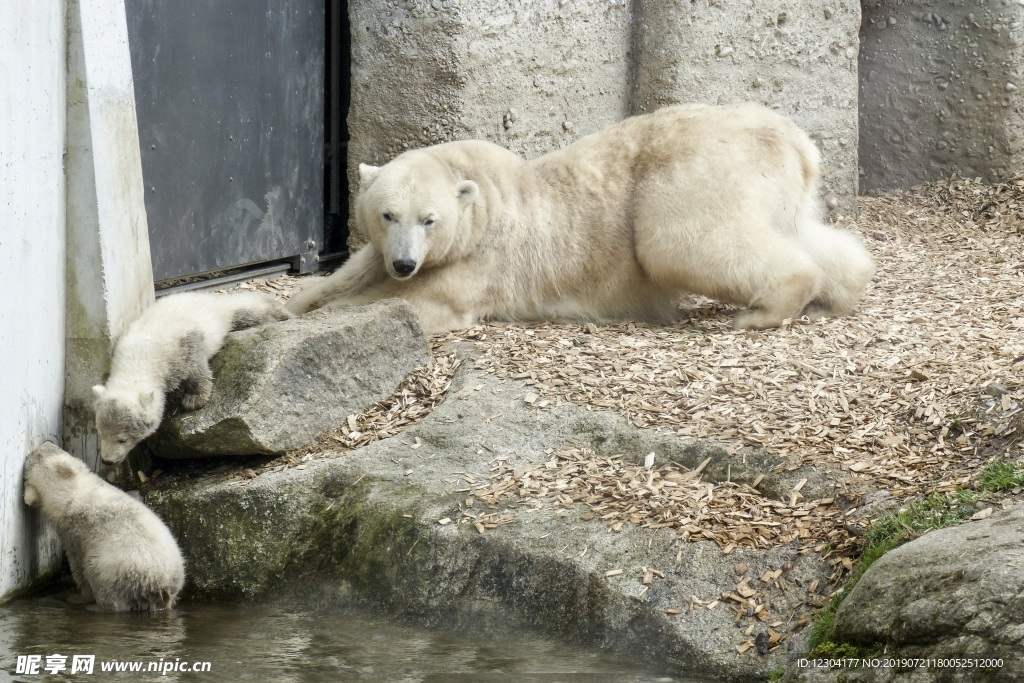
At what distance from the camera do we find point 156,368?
4.30m

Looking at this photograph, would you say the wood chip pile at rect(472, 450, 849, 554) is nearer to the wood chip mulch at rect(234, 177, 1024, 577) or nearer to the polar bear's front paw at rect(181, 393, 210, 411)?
the wood chip mulch at rect(234, 177, 1024, 577)

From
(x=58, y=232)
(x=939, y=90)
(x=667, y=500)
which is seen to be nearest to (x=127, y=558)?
(x=58, y=232)

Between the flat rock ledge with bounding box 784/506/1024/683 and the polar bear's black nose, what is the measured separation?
289cm

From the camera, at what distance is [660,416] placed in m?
4.43

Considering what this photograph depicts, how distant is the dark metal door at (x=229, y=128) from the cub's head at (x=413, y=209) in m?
1.01

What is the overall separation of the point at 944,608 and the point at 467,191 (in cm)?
341

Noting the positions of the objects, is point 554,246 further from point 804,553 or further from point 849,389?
point 804,553

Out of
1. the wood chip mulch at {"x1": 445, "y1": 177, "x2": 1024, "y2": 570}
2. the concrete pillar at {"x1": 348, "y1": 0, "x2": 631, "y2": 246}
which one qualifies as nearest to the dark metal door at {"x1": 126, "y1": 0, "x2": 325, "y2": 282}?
the concrete pillar at {"x1": 348, "y1": 0, "x2": 631, "y2": 246}

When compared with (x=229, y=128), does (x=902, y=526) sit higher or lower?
lower

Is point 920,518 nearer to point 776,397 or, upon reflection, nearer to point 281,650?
point 776,397

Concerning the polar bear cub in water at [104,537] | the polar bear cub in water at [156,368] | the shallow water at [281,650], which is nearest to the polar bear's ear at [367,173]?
the polar bear cub in water at [156,368]

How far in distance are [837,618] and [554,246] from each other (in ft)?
10.7

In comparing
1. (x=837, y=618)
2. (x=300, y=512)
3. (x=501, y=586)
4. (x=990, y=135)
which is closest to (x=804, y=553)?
(x=837, y=618)

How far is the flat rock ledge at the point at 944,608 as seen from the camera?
8.61 ft
